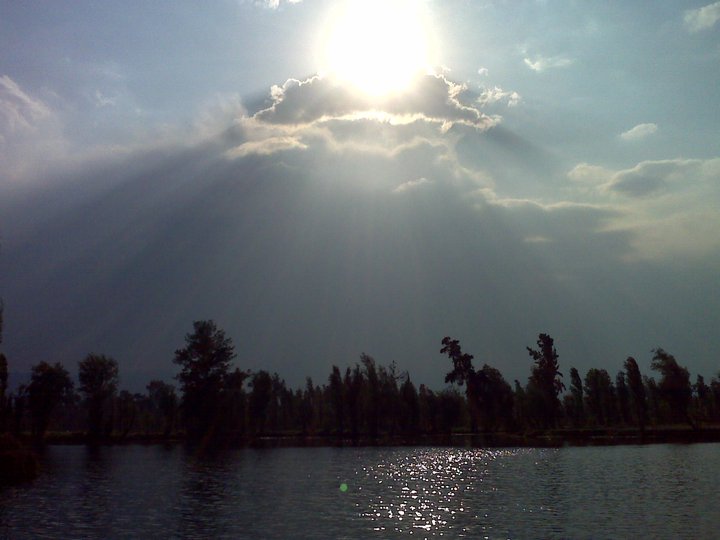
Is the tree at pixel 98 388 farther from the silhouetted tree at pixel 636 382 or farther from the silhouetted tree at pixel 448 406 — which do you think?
the silhouetted tree at pixel 636 382

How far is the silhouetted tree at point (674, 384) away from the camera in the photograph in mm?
141250

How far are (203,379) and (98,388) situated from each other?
27.5 m

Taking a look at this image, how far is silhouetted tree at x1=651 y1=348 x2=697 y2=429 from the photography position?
14125cm

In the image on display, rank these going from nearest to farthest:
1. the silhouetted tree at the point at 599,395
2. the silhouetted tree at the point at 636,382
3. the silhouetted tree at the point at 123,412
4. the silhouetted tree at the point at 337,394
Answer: the silhouetted tree at the point at 636,382 < the silhouetted tree at the point at 337,394 < the silhouetted tree at the point at 123,412 < the silhouetted tree at the point at 599,395

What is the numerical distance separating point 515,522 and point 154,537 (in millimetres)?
19792

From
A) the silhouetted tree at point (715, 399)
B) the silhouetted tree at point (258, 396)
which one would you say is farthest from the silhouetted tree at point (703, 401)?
the silhouetted tree at point (258, 396)

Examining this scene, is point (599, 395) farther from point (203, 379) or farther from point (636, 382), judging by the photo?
point (203, 379)

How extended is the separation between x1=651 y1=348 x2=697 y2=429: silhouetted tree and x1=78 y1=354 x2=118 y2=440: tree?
13215 cm

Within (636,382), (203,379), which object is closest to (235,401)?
(203,379)

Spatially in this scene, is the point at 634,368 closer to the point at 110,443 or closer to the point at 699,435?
the point at 699,435

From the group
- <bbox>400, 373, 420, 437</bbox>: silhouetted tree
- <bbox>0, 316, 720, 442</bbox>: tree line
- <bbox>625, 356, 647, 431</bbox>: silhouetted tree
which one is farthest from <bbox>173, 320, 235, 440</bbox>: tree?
<bbox>625, 356, 647, 431</bbox>: silhouetted tree

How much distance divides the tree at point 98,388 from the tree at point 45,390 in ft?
20.2

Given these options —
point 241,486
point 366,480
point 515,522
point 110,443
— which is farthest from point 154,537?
point 110,443

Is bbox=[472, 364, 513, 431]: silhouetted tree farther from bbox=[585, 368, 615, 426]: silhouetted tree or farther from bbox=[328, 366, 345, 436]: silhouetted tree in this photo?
bbox=[585, 368, 615, 426]: silhouetted tree
